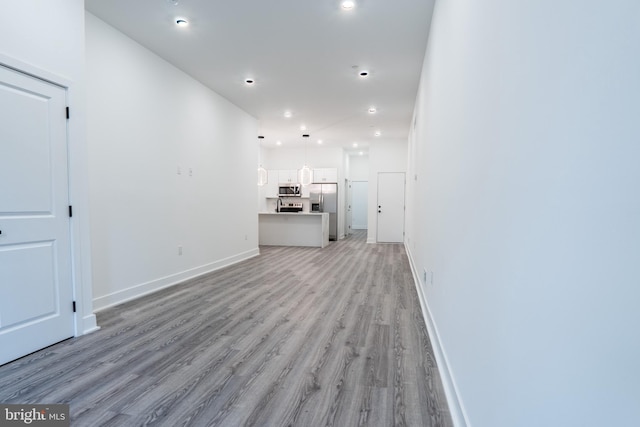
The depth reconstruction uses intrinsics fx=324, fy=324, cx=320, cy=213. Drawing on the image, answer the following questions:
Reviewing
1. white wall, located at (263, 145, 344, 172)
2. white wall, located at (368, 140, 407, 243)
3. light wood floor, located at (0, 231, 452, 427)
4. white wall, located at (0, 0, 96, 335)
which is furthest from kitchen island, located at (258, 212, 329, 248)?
white wall, located at (0, 0, 96, 335)

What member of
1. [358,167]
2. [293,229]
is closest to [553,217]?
[293,229]

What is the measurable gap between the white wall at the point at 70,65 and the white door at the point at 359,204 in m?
11.2

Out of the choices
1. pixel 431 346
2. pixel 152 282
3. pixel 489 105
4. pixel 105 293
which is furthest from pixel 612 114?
pixel 152 282

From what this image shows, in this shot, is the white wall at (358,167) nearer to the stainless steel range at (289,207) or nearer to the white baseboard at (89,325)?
the stainless steel range at (289,207)

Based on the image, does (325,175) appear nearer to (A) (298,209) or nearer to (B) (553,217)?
(A) (298,209)

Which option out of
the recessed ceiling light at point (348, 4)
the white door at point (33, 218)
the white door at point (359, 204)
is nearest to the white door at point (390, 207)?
the white door at point (359, 204)

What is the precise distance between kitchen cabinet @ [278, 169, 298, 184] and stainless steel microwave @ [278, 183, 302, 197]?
161 mm

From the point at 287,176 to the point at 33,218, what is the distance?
796cm

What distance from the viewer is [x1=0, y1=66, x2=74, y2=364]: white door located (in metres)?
2.24

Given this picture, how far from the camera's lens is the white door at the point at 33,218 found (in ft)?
7.35

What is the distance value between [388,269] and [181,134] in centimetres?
386

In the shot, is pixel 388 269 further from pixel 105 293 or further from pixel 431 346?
pixel 105 293

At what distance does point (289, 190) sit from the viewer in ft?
32.8

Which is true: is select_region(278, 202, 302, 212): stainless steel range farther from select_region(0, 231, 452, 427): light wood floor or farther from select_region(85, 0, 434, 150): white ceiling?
select_region(0, 231, 452, 427): light wood floor
